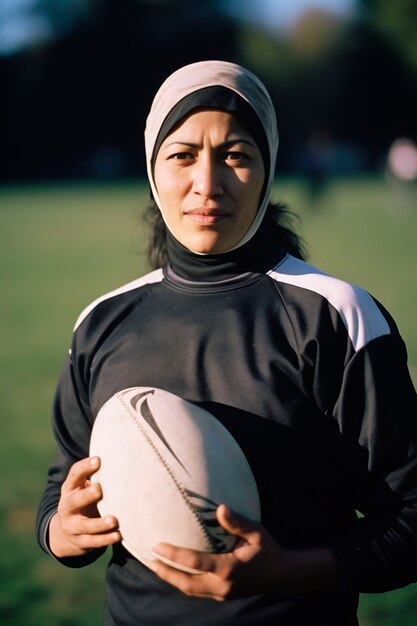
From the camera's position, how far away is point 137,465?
2.15 m

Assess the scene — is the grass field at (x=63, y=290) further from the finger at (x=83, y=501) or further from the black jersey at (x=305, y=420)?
the finger at (x=83, y=501)

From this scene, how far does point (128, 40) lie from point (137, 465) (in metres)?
53.1

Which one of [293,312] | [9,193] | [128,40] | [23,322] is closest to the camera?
[293,312]

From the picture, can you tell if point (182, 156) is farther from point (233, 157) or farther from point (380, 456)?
point (380, 456)

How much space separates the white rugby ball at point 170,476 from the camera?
2.10 m

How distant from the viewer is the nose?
7.46 ft

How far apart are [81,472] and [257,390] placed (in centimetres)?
47

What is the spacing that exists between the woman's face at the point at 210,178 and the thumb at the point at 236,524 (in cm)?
71

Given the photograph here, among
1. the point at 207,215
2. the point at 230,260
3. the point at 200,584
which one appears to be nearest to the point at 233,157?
the point at 207,215

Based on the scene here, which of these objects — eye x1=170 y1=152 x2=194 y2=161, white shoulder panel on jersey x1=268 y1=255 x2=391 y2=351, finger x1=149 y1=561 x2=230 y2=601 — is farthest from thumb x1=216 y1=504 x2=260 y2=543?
eye x1=170 y1=152 x2=194 y2=161

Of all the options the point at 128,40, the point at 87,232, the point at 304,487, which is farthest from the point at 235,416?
the point at 128,40

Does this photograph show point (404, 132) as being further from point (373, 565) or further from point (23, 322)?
point (373, 565)

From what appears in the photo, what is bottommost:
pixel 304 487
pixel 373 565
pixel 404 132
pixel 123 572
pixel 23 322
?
pixel 23 322

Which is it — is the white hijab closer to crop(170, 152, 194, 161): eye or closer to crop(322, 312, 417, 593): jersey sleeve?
crop(170, 152, 194, 161): eye
